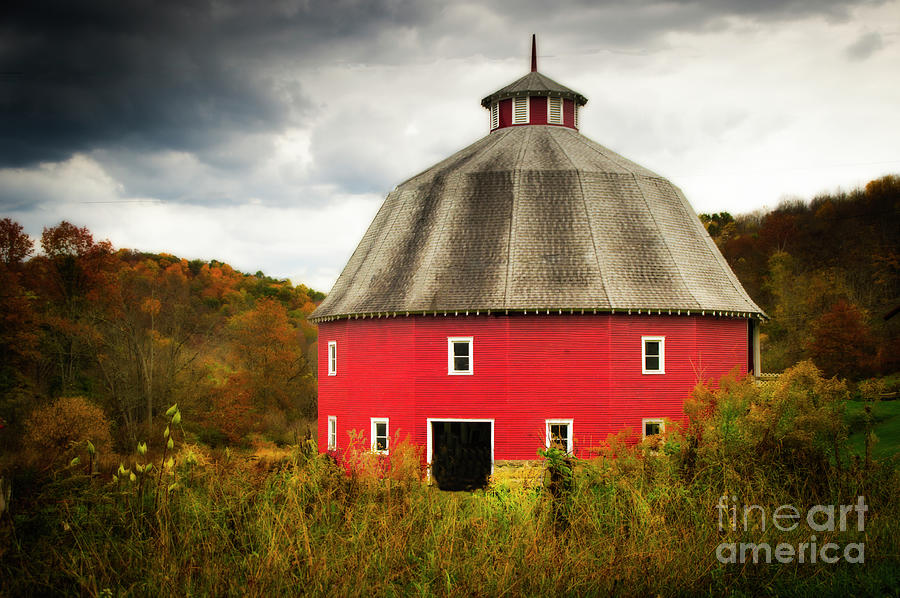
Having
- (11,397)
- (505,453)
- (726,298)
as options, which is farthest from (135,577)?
(11,397)

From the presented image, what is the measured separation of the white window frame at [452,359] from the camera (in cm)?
2245

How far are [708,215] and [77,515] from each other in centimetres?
7731

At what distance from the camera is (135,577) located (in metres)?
7.40

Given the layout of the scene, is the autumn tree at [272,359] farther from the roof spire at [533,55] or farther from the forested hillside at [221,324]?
the roof spire at [533,55]

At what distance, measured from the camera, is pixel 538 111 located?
99.0 ft

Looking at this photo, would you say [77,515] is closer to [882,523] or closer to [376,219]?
[882,523]

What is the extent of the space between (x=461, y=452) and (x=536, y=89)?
565 inches

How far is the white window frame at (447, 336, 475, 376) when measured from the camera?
→ 22453 mm

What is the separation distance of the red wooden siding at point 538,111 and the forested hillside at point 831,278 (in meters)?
22.8

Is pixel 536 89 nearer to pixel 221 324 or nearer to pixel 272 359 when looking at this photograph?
pixel 272 359

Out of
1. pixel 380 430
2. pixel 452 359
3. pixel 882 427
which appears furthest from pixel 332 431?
pixel 882 427

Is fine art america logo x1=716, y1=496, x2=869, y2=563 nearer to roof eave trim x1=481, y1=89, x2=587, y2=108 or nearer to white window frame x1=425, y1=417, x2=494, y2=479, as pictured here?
white window frame x1=425, y1=417, x2=494, y2=479

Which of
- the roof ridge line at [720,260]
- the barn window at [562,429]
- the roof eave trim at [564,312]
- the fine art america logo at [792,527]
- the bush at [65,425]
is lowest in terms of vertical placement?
the bush at [65,425]

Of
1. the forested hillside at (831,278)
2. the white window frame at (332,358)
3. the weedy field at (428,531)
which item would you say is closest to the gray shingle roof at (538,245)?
the white window frame at (332,358)
